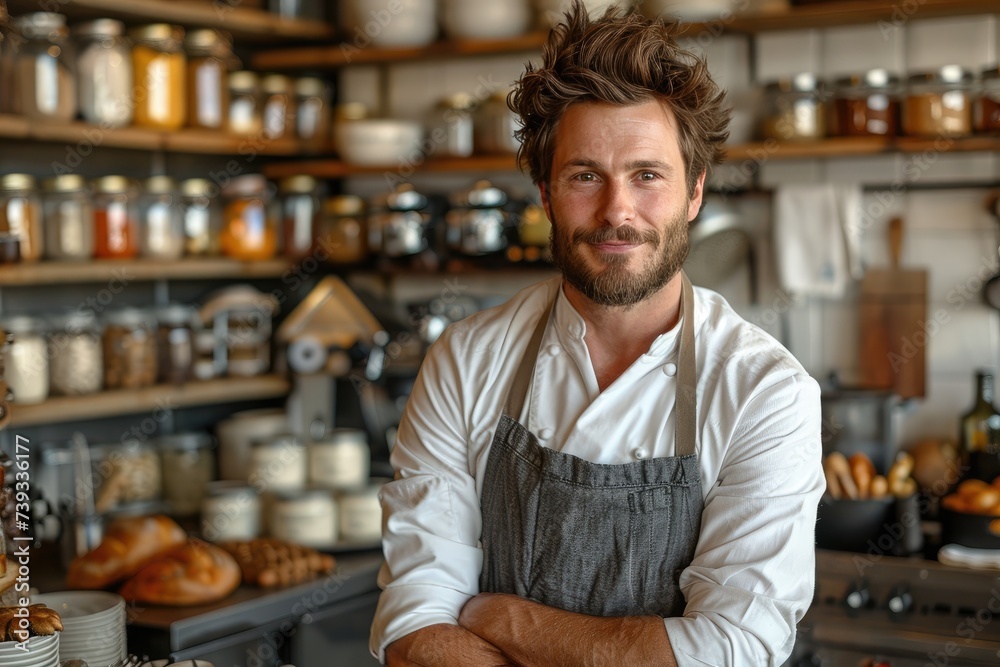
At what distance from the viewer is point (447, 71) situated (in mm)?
3354

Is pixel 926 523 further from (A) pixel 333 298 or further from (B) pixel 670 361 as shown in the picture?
(A) pixel 333 298

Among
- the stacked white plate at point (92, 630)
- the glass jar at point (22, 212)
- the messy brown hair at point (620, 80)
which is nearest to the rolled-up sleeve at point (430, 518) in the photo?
the messy brown hair at point (620, 80)

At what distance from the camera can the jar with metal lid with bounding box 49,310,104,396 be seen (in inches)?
105

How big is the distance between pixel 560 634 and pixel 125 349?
1.74 metres

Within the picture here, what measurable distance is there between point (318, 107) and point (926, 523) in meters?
2.01

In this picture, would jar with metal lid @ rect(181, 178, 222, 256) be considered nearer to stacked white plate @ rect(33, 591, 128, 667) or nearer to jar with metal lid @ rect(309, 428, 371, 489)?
jar with metal lid @ rect(309, 428, 371, 489)

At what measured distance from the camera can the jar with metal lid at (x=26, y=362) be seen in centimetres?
255

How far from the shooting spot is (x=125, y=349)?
281 centimetres

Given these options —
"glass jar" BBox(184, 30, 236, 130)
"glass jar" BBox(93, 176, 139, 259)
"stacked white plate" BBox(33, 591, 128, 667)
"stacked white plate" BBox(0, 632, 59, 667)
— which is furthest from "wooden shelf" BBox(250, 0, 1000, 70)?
"stacked white plate" BBox(0, 632, 59, 667)

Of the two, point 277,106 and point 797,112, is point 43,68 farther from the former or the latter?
point 797,112

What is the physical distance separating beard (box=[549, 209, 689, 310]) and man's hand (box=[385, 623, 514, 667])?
1.57ft

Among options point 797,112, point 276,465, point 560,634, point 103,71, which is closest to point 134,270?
point 103,71

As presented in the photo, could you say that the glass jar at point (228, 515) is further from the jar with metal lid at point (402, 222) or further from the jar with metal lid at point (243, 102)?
the jar with metal lid at point (243, 102)

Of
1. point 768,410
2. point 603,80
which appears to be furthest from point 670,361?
point 603,80
